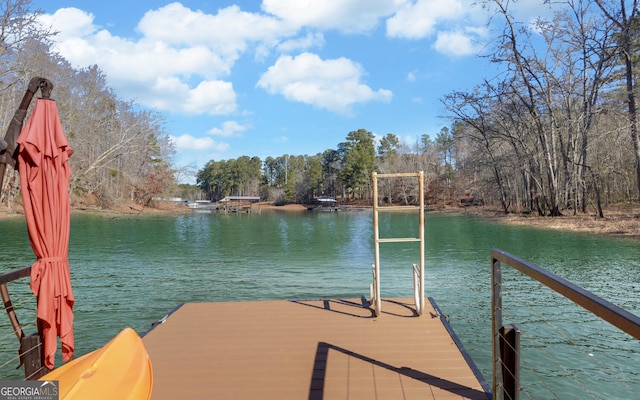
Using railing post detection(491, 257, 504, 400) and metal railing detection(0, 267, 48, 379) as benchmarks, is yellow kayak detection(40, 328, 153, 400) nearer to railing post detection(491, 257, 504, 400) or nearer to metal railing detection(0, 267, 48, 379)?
metal railing detection(0, 267, 48, 379)

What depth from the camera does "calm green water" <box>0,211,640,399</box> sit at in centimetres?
468

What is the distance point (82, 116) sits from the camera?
3145 cm

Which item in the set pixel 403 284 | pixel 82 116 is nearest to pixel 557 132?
pixel 403 284

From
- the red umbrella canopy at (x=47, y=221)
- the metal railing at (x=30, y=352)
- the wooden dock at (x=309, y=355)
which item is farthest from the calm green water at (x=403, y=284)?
the red umbrella canopy at (x=47, y=221)

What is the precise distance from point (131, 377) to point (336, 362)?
2.10 meters

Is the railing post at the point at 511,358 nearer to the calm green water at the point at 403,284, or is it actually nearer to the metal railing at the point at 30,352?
the calm green water at the point at 403,284

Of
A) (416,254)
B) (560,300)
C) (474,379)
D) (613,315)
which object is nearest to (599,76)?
(416,254)

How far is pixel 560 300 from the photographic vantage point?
7.27 m

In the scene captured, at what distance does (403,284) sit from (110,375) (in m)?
7.38

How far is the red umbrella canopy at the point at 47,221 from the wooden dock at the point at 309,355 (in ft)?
3.12

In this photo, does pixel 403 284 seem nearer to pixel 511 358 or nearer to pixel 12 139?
pixel 511 358

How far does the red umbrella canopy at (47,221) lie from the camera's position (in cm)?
254

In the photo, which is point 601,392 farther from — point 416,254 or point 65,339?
point 416,254

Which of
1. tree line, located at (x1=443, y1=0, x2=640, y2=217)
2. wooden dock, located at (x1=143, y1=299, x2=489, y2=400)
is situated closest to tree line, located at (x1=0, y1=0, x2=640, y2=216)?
tree line, located at (x1=443, y1=0, x2=640, y2=217)
